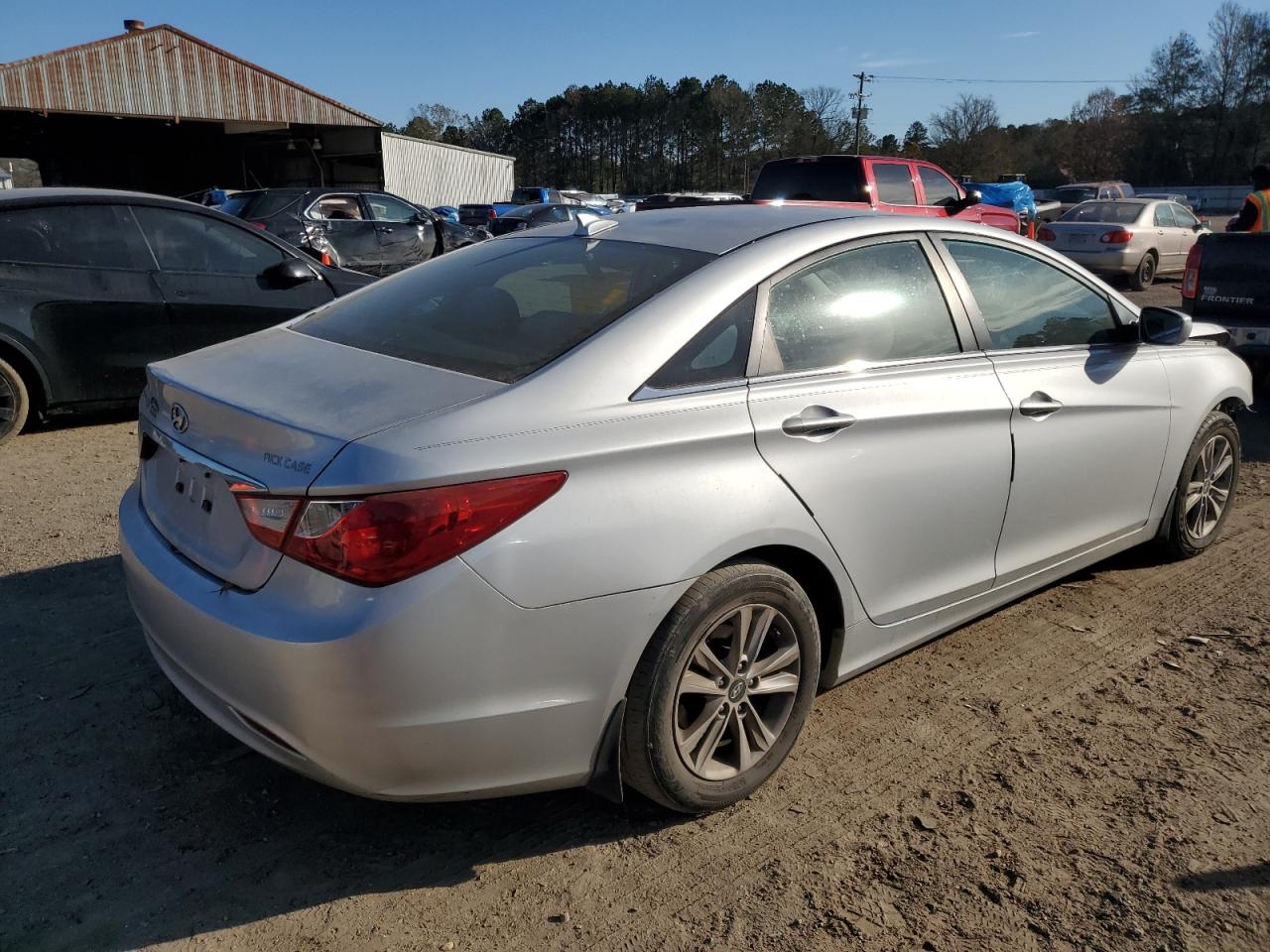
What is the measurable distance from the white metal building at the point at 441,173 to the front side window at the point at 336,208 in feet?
66.3

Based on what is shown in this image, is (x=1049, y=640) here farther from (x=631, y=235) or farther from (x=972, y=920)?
(x=631, y=235)

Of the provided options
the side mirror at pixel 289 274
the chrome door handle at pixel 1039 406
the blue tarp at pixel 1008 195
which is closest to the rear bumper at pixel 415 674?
the chrome door handle at pixel 1039 406

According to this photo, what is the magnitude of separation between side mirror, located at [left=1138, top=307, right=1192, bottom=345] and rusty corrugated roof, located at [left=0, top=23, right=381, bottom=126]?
29155 millimetres

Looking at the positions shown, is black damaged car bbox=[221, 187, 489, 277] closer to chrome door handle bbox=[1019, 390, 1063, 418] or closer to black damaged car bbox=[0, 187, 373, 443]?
black damaged car bbox=[0, 187, 373, 443]

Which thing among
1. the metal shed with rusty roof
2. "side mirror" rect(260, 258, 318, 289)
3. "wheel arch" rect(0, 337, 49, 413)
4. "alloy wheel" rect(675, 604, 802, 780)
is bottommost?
"alloy wheel" rect(675, 604, 802, 780)

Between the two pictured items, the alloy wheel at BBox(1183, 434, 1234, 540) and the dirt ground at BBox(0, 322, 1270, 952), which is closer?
the dirt ground at BBox(0, 322, 1270, 952)

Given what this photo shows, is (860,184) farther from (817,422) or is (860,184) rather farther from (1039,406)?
(817,422)

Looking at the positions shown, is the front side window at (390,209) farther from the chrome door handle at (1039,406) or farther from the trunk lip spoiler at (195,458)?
the chrome door handle at (1039,406)

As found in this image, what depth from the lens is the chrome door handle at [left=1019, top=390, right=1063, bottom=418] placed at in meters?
3.54

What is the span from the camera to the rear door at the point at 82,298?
20.2 feet

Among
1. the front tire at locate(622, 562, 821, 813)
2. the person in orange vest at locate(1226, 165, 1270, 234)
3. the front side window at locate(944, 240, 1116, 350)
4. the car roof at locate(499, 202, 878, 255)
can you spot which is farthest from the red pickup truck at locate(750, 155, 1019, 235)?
the front tire at locate(622, 562, 821, 813)

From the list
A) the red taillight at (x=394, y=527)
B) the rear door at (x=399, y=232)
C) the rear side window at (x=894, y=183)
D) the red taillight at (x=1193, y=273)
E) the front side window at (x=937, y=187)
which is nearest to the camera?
the red taillight at (x=394, y=527)

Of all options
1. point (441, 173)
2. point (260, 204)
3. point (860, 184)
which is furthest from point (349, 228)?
point (441, 173)

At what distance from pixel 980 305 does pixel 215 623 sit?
272 centimetres
